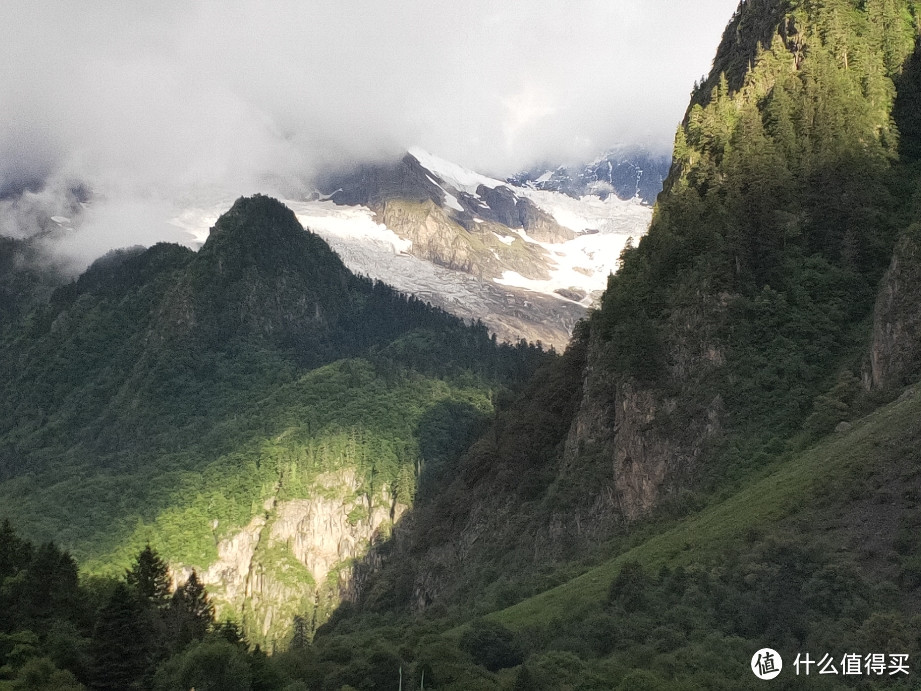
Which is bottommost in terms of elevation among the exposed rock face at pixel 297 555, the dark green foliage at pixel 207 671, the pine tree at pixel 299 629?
the dark green foliage at pixel 207 671

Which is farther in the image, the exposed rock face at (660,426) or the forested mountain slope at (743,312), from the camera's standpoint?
the exposed rock face at (660,426)

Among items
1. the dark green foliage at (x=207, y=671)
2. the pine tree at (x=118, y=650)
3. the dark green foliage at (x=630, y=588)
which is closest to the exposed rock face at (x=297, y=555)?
the pine tree at (x=118, y=650)

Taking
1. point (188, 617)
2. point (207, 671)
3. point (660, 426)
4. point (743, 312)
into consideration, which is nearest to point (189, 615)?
point (188, 617)

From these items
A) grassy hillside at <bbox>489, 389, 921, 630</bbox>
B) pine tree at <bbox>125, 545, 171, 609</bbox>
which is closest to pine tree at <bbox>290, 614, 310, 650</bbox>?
pine tree at <bbox>125, 545, 171, 609</bbox>

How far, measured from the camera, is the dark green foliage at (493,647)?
208ft

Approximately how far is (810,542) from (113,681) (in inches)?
1554

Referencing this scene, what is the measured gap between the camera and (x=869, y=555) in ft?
169

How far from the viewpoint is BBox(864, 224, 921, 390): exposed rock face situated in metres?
67.4

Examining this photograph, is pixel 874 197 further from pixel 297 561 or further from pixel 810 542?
pixel 297 561

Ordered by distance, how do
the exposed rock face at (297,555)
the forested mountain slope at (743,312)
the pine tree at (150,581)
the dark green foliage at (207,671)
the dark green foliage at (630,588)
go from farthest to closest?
the exposed rock face at (297,555)
the pine tree at (150,581)
the forested mountain slope at (743,312)
the dark green foliage at (630,588)
the dark green foliage at (207,671)

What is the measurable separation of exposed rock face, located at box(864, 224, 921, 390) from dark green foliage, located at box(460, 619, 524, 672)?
29.2 meters

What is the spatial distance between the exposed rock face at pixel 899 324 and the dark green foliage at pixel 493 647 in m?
29.2

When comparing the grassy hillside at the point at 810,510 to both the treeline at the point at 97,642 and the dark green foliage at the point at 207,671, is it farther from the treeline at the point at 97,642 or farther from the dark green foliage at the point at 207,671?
the treeline at the point at 97,642

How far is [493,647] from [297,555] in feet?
450
